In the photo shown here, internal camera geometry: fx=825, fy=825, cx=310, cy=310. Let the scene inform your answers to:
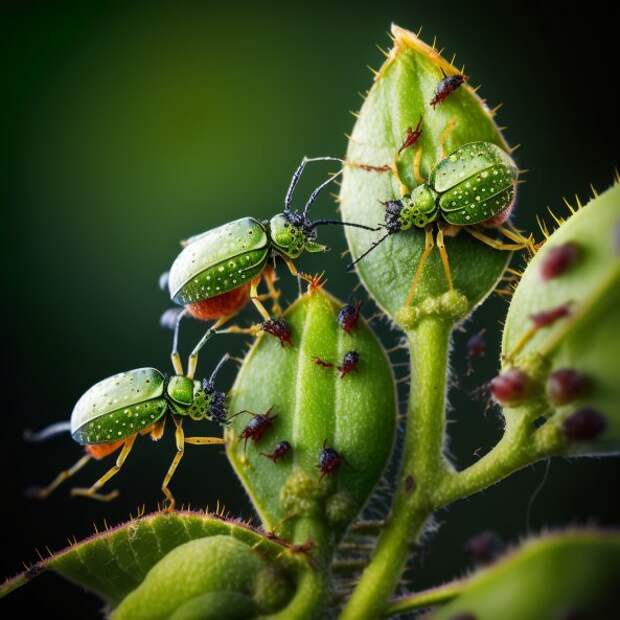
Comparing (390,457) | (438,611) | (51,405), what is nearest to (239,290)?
(390,457)

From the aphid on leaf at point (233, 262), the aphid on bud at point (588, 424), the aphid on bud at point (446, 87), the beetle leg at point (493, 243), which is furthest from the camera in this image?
the aphid on leaf at point (233, 262)

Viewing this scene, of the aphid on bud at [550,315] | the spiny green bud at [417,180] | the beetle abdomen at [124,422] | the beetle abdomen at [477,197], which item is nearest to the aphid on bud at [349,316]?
the spiny green bud at [417,180]

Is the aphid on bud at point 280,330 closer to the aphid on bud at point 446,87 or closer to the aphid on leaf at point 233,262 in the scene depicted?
the aphid on leaf at point 233,262

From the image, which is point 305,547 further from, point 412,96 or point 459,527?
point 459,527

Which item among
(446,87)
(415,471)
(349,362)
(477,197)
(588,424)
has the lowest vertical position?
(415,471)

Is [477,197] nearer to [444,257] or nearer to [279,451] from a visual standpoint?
[444,257]

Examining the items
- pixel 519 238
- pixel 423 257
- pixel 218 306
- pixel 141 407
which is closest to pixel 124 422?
pixel 141 407

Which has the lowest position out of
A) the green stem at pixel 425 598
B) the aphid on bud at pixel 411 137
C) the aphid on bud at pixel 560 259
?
the green stem at pixel 425 598
